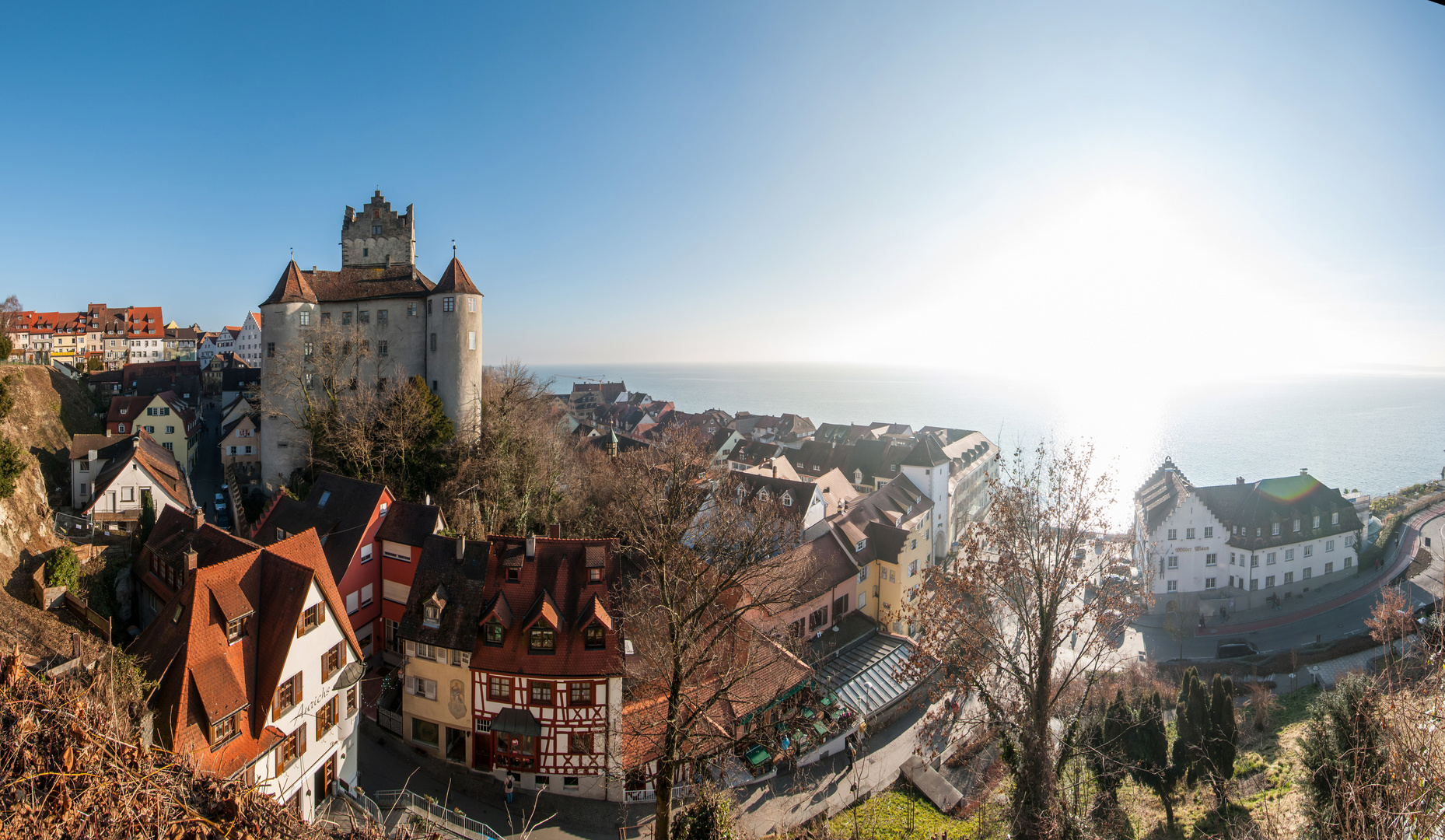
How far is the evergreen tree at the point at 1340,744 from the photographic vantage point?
38.5 feet

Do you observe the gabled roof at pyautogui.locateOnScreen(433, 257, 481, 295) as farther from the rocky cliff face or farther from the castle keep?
the rocky cliff face

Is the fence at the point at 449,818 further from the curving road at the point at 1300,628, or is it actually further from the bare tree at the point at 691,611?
the curving road at the point at 1300,628

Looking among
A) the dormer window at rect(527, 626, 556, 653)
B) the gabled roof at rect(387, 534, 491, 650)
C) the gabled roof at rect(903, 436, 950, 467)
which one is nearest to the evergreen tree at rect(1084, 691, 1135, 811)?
the dormer window at rect(527, 626, 556, 653)

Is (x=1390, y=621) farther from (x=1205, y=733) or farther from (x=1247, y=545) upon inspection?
(x=1247, y=545)

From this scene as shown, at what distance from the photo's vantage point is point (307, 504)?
2389 centimetres

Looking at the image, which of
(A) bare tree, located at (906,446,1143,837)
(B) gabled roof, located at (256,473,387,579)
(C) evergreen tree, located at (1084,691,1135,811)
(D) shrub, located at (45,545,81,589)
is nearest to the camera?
(A) bare tree, located at (906,446,1143,837)

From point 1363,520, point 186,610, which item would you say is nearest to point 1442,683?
point 186,610

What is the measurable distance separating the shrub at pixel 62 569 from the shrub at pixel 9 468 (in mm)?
2404

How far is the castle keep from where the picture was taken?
31281 mm

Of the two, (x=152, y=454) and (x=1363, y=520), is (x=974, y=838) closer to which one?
(x=152, y=454)

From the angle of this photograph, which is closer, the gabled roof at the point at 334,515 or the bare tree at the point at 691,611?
the bare tree at the point at 691,611

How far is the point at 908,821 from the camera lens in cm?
1680

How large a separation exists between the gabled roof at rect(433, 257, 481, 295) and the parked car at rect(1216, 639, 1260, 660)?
39.5 metres

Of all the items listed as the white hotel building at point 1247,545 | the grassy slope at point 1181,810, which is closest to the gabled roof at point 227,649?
the grassy slope at point 1181,810
